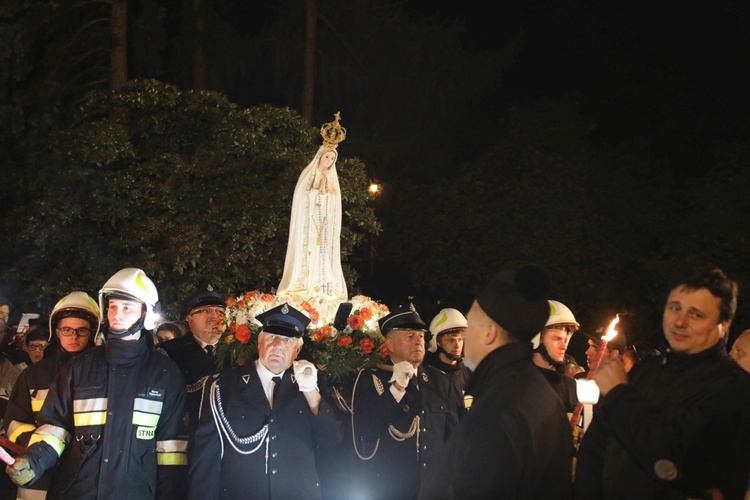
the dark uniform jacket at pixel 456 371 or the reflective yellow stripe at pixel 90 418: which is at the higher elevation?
the dark uniform jacket at pixel 456 371

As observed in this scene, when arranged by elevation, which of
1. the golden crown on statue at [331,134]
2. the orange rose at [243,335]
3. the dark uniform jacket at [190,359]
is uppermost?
the golden crown on statue at [331,134]

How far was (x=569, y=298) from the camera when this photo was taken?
19.9 meters

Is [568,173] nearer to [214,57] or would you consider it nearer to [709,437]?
[214,57]

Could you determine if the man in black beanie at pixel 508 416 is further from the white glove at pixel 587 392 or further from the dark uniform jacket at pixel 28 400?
the dark uniform jacket at pixel 28 400

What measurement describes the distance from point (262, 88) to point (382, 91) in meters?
3.32

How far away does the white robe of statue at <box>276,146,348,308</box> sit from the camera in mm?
8039

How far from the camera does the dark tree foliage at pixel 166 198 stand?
14148 millimetres

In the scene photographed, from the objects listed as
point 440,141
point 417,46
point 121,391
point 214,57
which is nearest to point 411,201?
point 440,141

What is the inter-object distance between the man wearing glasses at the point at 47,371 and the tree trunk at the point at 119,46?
12817 mm

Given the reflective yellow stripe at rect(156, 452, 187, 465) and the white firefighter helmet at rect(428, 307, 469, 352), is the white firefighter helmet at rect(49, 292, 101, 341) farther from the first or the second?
the white firefighter helmet at rect(428, 307, 469, 352)

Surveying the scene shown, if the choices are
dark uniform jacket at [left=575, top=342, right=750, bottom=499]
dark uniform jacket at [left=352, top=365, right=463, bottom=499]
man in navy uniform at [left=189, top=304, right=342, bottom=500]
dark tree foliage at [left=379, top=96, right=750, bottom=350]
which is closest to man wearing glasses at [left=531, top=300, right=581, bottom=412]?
dark uniform jacket at [left=352, top=365, right=463, bottom=499]

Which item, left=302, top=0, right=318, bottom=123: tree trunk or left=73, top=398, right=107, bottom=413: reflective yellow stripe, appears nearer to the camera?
left=73, top=398, right=107, bottom=413: reflective yellow stripe

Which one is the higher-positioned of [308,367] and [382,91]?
[382,91]

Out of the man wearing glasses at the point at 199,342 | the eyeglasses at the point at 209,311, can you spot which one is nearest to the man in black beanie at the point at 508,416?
the man wearing glasses at the point at 199,342
